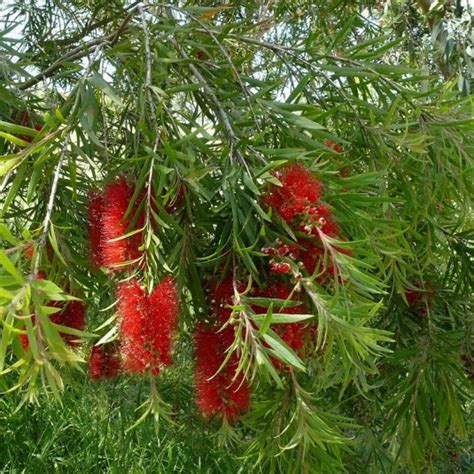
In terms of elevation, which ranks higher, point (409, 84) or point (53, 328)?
point (409, 84)

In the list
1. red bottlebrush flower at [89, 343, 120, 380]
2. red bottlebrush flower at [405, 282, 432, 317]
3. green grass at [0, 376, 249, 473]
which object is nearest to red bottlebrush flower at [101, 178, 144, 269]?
red bottlebrush flower at [89, 343, 120, 380]

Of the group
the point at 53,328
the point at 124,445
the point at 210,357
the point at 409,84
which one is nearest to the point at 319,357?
the point at 210,357

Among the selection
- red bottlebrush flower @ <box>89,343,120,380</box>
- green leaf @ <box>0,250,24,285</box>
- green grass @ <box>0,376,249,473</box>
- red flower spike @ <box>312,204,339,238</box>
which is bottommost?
green grass @ <box>0,376,249,473</box>

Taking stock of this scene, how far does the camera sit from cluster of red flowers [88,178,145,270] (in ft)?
2.69

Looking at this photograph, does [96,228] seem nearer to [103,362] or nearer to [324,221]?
[103,362]

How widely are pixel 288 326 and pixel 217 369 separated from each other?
12cm

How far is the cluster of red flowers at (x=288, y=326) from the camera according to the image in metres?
0.79

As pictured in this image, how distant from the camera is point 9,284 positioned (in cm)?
69

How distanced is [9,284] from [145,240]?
0.17 meters

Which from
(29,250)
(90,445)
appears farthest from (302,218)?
(90,445)

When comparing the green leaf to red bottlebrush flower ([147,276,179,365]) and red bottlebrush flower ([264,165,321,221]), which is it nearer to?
red bottlebrush flower ([147,276,179,365])

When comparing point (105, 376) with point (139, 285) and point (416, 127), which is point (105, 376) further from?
point (416, 127)

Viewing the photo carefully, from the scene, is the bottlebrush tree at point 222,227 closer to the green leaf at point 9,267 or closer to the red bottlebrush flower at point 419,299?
the green leaf at point 9,267

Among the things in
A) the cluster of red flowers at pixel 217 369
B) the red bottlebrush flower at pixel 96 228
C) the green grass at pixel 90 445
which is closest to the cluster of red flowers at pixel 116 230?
the red bottlebrush flower at pixel 96 228
